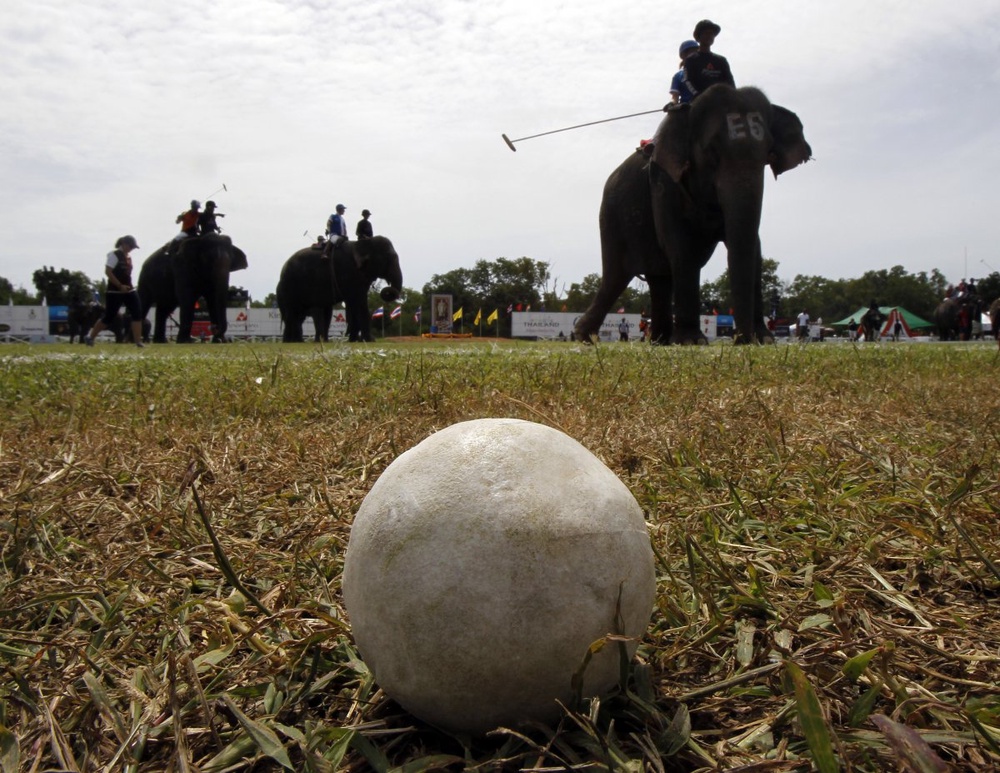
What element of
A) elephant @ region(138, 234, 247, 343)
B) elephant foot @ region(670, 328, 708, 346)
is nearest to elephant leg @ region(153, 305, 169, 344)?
elephant @ region(138, 234, 247, 343)

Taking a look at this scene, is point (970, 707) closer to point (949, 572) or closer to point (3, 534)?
point (949, 572)

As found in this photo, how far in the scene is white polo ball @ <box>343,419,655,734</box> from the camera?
4.50 feet

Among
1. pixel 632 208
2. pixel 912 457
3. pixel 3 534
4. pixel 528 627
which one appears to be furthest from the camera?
pixel 632 208

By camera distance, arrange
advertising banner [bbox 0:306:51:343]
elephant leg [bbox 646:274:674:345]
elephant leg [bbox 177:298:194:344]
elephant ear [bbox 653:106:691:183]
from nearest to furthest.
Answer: elephant ear [bbox 653:106:691:183] < elephant leg [bbox 646:274:674:345] < elephant leg [bbox 177:298:194:344] < advertising banner [bbox 0:306:51:343]

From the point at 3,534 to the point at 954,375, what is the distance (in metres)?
5.80

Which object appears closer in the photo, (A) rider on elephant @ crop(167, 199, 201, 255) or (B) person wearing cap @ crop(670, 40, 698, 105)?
(B) person wearing cap @ crop(670, 40, 698, 105)

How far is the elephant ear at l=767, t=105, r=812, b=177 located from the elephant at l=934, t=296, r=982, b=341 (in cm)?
2095

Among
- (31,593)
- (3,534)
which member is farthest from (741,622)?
(3,534)

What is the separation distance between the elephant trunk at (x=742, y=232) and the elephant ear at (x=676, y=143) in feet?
2.26

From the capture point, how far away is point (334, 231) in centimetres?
2156

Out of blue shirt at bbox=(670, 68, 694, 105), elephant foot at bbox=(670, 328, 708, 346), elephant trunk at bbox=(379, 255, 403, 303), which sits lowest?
elephant foot at bbox=(670, 328, 708, 346)

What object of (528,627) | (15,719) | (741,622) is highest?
(528,627)

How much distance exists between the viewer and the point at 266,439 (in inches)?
141

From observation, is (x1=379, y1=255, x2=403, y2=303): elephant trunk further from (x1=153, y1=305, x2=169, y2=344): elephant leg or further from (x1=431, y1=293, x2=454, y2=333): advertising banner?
(x1=431, y1=293, x2=454, y2=333): advertising banner
